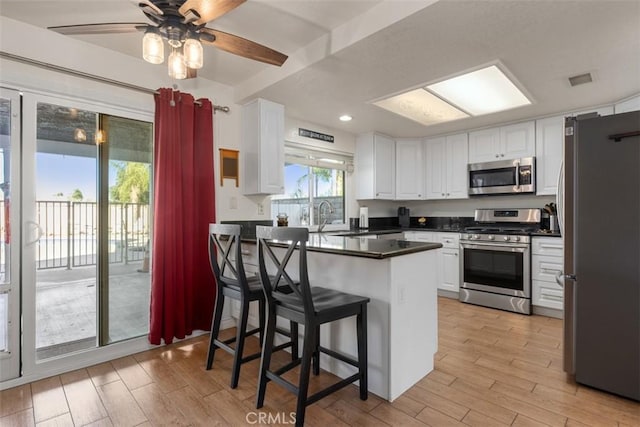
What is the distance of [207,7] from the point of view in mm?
1495

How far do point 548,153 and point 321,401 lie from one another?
385cm

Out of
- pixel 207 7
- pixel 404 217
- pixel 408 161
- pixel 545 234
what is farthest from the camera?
pixel 404 217

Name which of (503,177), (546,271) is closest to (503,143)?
(503,177)

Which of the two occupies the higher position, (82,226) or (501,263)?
(82,226)

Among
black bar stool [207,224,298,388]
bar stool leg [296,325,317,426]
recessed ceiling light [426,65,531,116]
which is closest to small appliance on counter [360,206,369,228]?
recessed ceiling light [426,65,531,116]

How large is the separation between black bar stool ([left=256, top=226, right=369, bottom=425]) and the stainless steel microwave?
3.22 metres

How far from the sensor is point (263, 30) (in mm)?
2311

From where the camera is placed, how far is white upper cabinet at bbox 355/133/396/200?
468 centimetres

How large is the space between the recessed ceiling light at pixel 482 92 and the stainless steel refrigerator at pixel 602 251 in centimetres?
87

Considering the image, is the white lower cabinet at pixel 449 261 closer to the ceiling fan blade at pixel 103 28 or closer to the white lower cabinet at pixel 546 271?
the white lower cabinet at pixel 546 271

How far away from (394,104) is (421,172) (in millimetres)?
1805

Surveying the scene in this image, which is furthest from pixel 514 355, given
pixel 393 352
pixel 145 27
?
pixel 145 27

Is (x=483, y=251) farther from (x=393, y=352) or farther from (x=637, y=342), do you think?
(x=393, y=352)

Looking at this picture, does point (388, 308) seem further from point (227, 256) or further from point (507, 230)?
point (507, 230)
